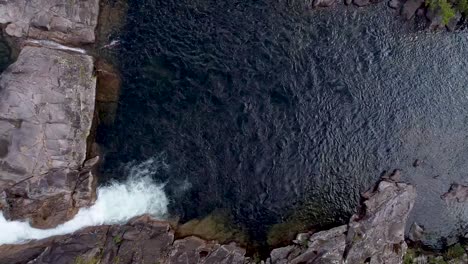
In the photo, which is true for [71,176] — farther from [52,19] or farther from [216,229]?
[52,19]

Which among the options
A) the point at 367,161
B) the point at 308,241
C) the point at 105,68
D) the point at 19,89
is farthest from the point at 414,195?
the point at 19,89

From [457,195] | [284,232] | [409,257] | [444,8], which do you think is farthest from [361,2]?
[409,257]

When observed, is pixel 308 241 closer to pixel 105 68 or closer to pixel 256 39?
pixel 256 39

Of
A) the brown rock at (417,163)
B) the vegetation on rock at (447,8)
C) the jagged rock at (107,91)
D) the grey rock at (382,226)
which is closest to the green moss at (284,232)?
the grey rock at (382,226)

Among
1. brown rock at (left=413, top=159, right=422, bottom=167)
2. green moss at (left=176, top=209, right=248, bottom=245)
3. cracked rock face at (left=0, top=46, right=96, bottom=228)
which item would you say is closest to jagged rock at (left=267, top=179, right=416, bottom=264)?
brown rock at (left=413, top=159, right=422, bottom=167)

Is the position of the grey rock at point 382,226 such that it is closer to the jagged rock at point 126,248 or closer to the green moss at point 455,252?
the green moss at point 455,252

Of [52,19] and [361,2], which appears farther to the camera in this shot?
[361,2]
